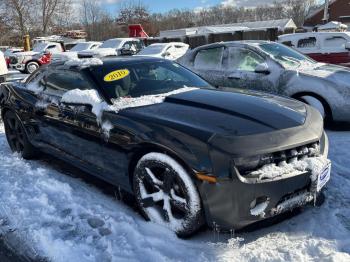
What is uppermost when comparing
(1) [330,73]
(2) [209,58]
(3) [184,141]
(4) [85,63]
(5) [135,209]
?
(4) [85,63]

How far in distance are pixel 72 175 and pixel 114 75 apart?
1.32 meters

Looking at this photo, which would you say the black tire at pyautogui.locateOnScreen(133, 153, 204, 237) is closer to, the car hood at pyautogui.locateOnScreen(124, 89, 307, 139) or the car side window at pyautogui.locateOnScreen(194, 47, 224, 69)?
the car hood at pyautogui.locateOnScreen(124, 89, 307, 139)

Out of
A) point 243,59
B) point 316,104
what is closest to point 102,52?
point 243,59

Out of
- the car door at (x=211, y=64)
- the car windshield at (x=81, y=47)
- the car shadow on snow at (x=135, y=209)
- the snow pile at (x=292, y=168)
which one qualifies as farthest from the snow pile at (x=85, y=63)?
the car windshield at (x=81, y=47)

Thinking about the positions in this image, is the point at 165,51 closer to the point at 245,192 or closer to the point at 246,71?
the point at 246,71

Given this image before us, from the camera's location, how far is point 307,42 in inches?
485

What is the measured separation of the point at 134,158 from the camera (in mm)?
3467

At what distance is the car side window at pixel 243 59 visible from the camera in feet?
22.9

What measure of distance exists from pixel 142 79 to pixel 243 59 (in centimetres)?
331

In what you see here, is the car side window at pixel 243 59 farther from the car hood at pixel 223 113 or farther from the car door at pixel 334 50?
the car door at pixel 334 50

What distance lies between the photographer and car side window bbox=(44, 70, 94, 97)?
13.8 feet

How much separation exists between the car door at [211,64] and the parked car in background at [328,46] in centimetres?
566

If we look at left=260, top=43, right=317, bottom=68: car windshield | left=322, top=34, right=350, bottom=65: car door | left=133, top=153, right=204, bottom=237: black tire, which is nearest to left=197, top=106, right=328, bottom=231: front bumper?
left=133, top=153, right=204, bottom=237: black tire

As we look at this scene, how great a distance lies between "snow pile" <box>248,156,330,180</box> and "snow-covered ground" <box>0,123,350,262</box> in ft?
1.67
